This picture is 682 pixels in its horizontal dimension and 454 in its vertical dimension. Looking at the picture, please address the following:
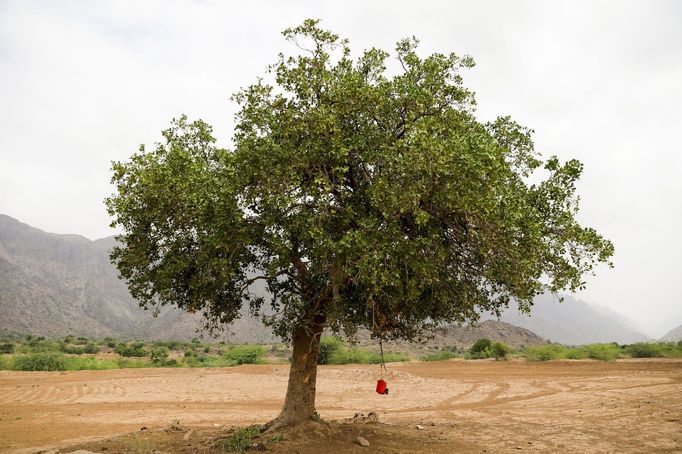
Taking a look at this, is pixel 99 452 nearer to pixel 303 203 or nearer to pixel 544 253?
pixel 303 203

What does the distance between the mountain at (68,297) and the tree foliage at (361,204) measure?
2759 inches

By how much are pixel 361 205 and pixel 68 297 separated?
124873mm

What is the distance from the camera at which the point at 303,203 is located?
11016 millimetres

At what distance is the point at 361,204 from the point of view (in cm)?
1136

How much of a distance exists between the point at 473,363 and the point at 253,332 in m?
75.0

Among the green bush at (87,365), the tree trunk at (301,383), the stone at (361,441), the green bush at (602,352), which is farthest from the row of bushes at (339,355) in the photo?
the stone at (361,441)

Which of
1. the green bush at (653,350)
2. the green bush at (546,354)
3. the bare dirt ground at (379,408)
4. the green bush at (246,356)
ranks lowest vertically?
the bare dirt ground at (379,408)

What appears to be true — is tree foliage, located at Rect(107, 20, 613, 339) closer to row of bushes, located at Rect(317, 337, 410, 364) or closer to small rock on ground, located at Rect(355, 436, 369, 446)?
small rock on ground, located at Rect(355, 436, 369, 446)

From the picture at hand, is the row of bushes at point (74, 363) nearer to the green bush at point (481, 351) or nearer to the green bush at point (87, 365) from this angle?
the green bush at point (87, 365)

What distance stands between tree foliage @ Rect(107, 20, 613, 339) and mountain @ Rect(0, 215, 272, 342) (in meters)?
70.1

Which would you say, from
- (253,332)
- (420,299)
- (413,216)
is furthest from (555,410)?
(253,332)

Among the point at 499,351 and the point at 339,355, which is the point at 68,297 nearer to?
the point at 339,355

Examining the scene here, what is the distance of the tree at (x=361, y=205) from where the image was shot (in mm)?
10008

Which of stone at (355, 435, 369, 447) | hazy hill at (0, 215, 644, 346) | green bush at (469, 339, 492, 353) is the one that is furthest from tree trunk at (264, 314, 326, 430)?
hazy hill at (0, 215, 644, 346)
